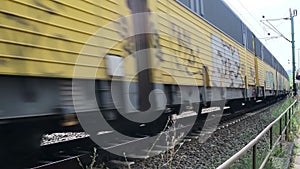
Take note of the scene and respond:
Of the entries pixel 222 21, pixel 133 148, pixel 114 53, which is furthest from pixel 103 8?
pixel 222 21

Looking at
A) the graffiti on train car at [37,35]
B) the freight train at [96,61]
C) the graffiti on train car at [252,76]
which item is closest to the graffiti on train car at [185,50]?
the freight train at [96,61]

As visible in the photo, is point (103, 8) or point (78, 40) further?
point (103, 8)

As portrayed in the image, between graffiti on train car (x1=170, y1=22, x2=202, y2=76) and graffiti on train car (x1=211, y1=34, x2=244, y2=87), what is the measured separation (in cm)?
132

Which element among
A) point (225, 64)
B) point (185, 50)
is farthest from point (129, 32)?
point (225, 64)

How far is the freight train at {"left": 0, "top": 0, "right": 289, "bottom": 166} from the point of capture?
126 inches

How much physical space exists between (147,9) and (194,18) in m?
2.51

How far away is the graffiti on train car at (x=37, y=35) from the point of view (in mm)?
3133

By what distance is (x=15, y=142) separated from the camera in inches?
149

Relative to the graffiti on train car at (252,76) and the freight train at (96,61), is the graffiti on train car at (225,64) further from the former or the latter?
the graffiti on train car at (252,76)

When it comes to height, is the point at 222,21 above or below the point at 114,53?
above

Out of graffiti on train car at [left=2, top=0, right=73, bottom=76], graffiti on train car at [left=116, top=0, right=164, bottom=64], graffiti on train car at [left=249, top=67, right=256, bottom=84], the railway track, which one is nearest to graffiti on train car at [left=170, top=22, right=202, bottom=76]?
graffiti on train car at [left=116, top=0, right=164, bottom=64]

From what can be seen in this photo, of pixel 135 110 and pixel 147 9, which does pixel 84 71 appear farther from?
pixel 147 9

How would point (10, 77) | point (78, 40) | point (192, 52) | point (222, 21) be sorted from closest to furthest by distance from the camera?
point (10, 77) → point (78, 40) → point (192, 52) → point (222, 21)

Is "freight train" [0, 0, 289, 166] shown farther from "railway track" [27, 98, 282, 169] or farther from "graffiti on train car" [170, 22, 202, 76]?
"railway track" [27, 98, 282, 169]
